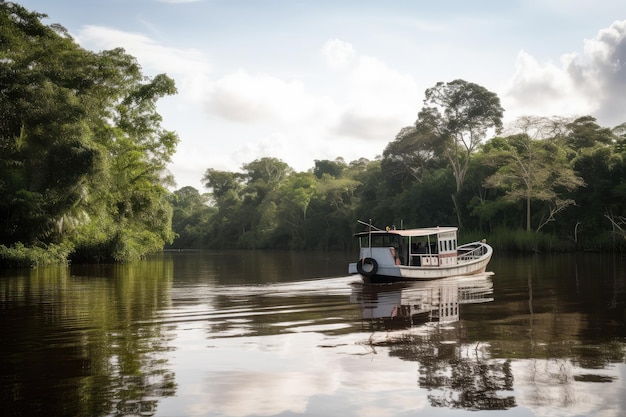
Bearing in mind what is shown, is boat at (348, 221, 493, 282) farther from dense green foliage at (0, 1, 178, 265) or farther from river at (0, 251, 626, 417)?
dense green foliage at (0, 1, 178, 265)

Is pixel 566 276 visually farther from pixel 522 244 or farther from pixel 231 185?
pixel 231 185

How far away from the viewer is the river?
23.4ft

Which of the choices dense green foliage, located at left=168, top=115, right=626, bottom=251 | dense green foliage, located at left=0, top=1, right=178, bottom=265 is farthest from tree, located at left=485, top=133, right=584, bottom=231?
dense green foliage, located at left=0, top=1, right=178, bottom=265

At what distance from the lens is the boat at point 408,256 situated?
23312 millimetres

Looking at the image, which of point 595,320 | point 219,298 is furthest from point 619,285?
point 219,298

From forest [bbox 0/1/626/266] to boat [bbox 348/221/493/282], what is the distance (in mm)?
18373

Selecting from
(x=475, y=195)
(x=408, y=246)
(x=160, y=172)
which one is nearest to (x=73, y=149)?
(x=160, y=172)

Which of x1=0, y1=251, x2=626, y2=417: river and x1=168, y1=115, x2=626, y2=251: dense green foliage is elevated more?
x1=168, y1=115, x2=626, y2=251: dense green foliage

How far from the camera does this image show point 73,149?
33.4 meters

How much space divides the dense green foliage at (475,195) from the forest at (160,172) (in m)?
0.15

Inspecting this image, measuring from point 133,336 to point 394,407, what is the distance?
6.33 m

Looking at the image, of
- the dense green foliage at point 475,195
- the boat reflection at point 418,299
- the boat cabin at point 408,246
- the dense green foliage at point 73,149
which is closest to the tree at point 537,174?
the dense green foliage at point 475,195

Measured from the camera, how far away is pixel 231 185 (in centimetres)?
11512

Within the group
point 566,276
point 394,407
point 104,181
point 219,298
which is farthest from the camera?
point 104,181
